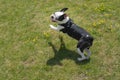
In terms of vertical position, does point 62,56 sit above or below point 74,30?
below

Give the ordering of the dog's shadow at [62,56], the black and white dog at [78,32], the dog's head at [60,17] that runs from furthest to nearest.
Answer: the dog's shadow at [62,56] → the dog's head at [60,17] → the black and white dog at [78,32]

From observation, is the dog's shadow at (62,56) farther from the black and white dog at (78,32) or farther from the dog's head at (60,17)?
the dog's head at (60,17)

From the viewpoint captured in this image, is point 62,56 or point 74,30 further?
point 62,56

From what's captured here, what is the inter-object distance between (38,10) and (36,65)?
12.3ft

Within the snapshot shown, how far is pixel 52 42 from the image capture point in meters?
11.3

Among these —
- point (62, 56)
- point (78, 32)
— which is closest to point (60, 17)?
point (78, 32)

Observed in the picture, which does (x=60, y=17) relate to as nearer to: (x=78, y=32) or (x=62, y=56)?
(x=78, y=32)

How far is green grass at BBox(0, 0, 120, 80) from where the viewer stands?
397 inches

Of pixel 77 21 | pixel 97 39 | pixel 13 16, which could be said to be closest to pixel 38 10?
pixel 13 16

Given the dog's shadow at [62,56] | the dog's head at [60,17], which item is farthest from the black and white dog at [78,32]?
the dog's shadow at [62,56]

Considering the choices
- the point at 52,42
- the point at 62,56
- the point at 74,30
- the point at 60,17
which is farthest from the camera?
the point at 52,42

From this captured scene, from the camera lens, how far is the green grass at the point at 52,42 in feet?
33.1

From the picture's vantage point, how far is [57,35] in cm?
1167

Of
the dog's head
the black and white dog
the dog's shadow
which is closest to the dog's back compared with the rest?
the black and white dog
